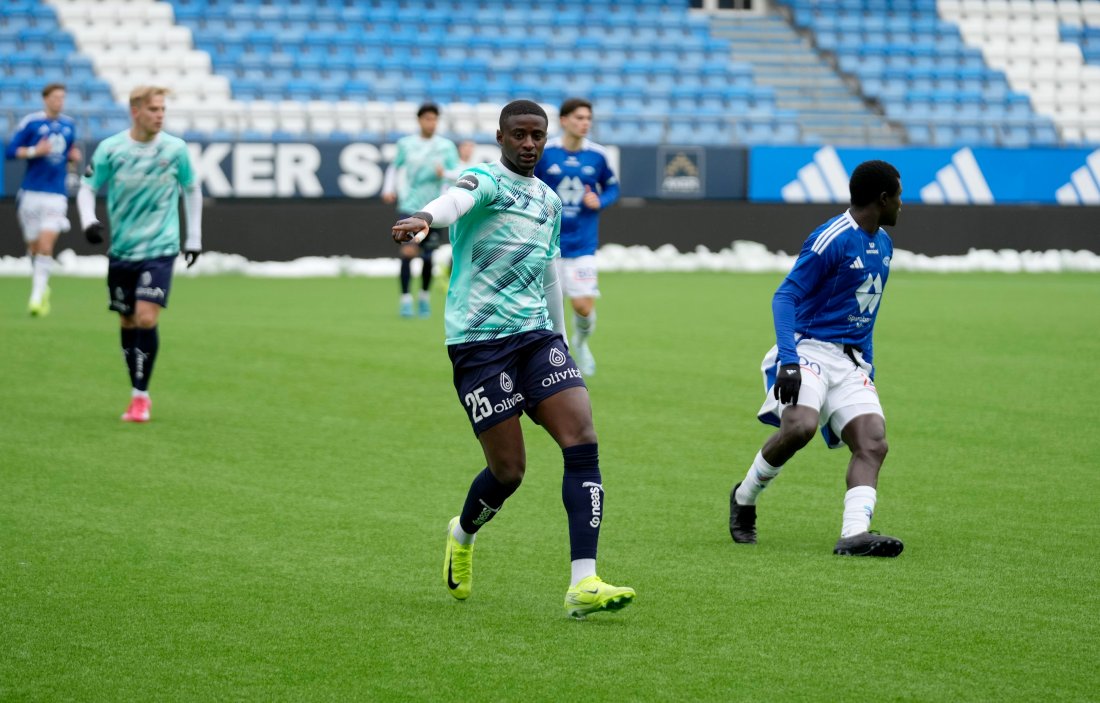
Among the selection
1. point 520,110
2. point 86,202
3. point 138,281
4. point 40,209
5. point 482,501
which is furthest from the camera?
point 40,209

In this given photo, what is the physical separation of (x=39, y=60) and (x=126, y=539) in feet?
67.2

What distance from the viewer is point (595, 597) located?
5.23 meters

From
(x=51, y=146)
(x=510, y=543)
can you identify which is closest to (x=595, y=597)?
(x=510, y=543)

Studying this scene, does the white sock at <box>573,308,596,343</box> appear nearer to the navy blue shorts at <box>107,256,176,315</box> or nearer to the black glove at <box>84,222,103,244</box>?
the navy blue shorts at <box>107,256,176,315</box>

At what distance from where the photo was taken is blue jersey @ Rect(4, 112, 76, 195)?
17.0 meters

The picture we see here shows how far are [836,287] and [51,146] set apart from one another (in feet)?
41.1

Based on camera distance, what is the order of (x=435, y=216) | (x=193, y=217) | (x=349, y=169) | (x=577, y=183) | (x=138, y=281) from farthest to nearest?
(x=349, y=169), (x=577, y=183), (x=193, y=217), (x=138, y=281), (x=435, y=216)

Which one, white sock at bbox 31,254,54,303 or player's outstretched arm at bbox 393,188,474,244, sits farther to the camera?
white sock at bbox 31,254,54,303

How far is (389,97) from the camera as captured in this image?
26188 millimetres

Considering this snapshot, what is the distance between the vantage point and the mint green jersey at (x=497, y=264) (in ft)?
18.4

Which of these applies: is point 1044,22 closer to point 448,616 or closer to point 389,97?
point 389,97

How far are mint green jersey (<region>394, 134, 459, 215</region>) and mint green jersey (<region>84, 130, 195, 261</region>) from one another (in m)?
8.09

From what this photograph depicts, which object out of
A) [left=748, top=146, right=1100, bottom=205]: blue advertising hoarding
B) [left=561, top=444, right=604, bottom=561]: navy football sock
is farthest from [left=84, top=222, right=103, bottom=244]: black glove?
[left=748, top=146, right=1100, bottom=205]: blue advertising hoarding

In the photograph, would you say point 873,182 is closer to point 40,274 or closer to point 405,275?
point 405,275
